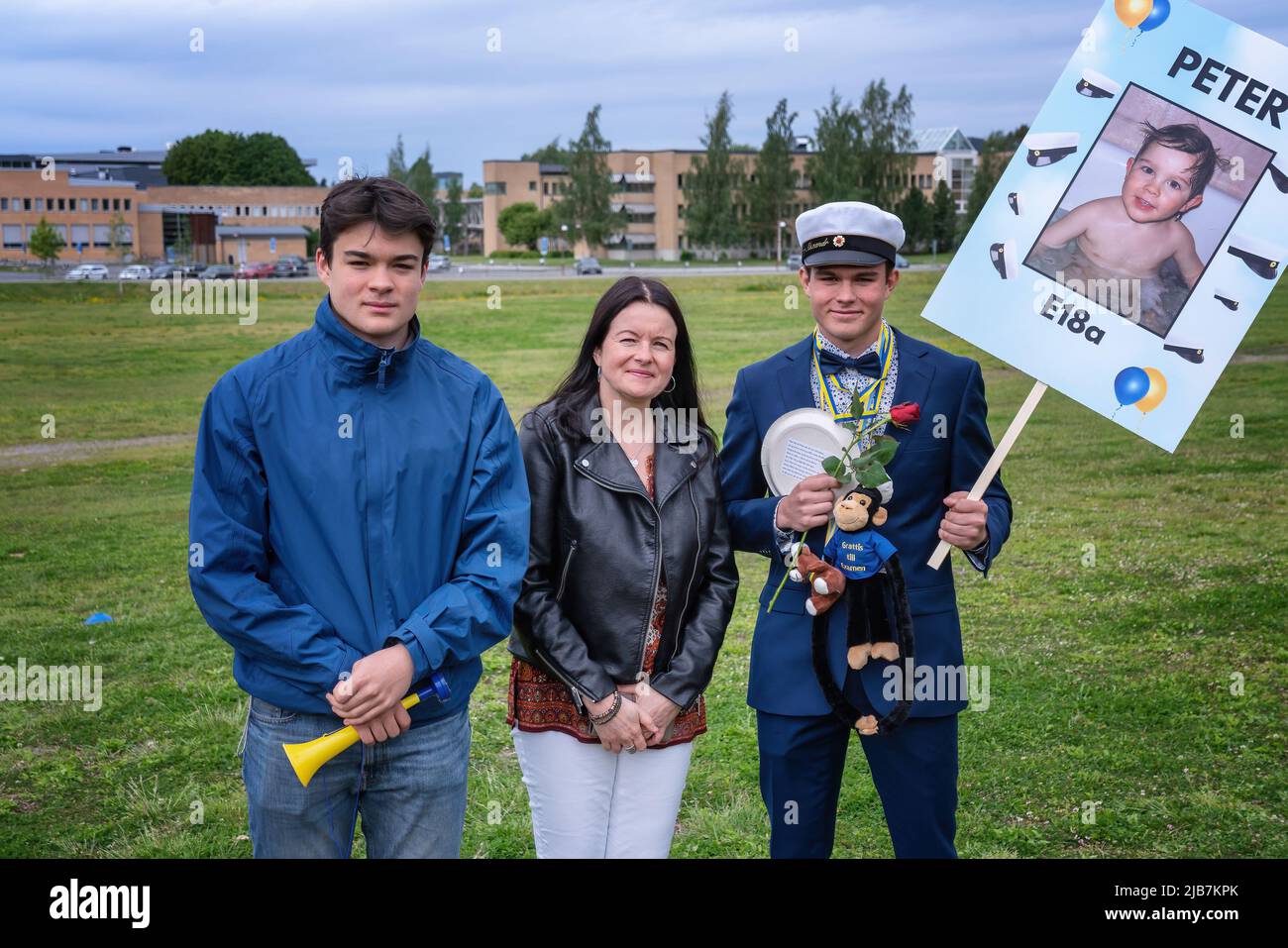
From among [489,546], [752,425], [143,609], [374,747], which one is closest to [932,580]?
[752,425]

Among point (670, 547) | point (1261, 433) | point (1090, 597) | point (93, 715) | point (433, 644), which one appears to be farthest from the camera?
point (1261, 433)

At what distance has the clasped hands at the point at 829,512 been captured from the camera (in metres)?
3.36

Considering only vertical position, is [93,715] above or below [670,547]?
below

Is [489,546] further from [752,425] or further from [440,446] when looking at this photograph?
[752,425]

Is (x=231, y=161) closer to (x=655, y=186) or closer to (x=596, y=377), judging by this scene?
(x=655, y=186)

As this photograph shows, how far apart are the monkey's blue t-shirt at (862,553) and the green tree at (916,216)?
65.4 metres

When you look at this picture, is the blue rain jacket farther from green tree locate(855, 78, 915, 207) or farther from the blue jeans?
green tree locate(855, 78, 915, 207)

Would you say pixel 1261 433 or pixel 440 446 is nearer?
pixel 440 446

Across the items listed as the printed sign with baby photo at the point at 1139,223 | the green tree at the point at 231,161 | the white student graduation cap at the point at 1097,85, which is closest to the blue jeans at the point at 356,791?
the printed sign with baby photo at the point at 1139,223

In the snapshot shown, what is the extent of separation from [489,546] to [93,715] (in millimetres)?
4670

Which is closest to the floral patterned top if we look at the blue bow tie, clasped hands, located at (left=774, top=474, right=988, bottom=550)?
clasped hands, located at (left=774, top=474, right=988, bottom=550)

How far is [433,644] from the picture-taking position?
3.04 meters

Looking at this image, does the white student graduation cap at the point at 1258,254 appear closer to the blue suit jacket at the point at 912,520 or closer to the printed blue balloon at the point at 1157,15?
the printed blue balloon at the point at 1157,15

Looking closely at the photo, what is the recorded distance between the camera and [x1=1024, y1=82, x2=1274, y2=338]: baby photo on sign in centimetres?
342
